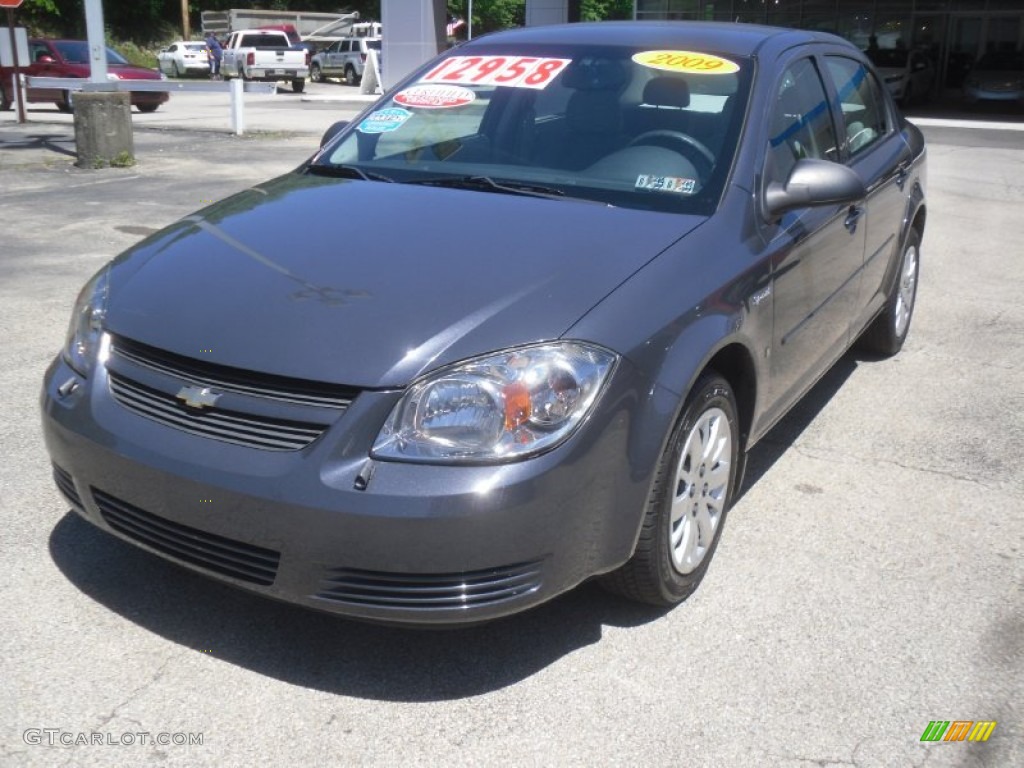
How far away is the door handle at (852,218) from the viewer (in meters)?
4.41

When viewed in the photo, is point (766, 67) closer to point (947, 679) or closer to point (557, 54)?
point (557, 54)

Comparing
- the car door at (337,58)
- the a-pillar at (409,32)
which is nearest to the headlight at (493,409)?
the a-pillar at (409,32)

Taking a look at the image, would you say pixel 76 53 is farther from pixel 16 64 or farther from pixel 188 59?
pixel 188 59

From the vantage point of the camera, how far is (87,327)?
3.21 m

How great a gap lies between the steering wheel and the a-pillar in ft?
75.9

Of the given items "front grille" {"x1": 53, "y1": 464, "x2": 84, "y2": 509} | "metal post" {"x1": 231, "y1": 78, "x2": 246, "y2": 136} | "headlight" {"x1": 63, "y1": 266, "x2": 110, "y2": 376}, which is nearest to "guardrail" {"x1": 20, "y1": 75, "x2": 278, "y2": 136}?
"metal post" {"x1": 231, "y1": 78, "x2": 246, "y2": 136}

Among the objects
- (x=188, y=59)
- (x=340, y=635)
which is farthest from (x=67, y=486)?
(x=188, y=59)

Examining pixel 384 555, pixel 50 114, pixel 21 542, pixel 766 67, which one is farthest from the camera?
pixel 50 114

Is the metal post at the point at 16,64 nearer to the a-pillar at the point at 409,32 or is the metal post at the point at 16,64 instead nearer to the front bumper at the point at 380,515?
the a-pillar at the point at 409,32

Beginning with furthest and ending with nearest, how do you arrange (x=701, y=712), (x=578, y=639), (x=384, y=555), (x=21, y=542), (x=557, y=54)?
(x=557, y=54) → (x=21, y=542) → (x=578, y=639) → (x=701, y=712) → (x=384, y=555)

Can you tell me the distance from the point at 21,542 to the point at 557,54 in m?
2.65

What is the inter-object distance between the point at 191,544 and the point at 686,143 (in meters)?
2.13

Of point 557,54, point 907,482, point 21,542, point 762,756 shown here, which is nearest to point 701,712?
point 762,756

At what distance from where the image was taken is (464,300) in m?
2.87
